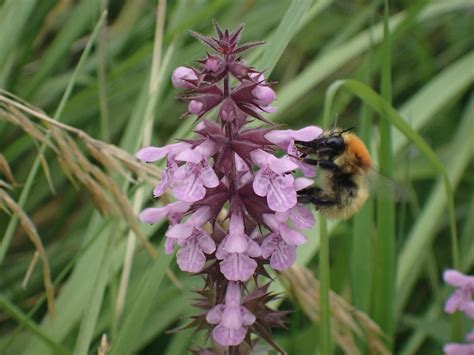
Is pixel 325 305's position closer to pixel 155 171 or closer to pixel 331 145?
pixel 331 145

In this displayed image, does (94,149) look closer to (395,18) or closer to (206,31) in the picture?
(206,31)

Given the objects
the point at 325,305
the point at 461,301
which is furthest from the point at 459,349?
the point at 325,305

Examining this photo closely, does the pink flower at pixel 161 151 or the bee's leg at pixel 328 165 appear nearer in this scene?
the pink flower at pixel 161 151

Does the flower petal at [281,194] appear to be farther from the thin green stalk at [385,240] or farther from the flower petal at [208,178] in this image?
the thin green stalk at [385,240]

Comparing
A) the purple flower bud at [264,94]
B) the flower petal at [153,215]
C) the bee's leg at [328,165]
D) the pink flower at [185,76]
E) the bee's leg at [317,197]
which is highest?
the pink flower at [185,76]

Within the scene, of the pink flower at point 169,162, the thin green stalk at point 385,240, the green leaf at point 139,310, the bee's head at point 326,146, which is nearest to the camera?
the pink flower at point 169,162

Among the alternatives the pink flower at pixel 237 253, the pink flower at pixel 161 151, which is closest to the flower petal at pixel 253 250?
the pink flower at pixel 237 253
